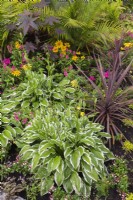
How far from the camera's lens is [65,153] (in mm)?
2770

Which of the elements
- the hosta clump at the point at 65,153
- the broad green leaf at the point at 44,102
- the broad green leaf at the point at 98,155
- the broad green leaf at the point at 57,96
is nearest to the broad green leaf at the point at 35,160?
the hosta clump at the point at 65,153

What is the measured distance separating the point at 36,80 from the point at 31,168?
1.07 m

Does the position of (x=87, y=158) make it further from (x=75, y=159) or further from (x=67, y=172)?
(x=67, y=172)

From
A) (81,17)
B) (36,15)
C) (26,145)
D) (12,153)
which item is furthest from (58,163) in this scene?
(81,17)

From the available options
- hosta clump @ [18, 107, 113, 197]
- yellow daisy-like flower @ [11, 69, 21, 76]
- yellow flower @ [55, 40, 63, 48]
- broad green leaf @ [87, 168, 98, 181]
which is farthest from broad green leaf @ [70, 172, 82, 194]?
yellow flower @ [55, 40, 63, 48]

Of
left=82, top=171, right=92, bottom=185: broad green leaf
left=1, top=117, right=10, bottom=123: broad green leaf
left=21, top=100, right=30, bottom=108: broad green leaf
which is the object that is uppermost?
left=21, top=100, right=30, bottom=108: broad green leaf

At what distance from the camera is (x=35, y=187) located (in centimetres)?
286

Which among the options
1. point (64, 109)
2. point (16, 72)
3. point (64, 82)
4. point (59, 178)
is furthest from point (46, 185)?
point (16, 72)

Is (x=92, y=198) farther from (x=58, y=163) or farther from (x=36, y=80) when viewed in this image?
(x=36, y=80)

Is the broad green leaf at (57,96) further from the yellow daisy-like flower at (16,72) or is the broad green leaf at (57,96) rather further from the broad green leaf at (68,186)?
the broad green leaf at (68,186)

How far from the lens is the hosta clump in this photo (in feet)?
9.16

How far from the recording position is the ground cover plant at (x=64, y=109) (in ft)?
9.37

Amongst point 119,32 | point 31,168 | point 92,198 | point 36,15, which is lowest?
point 92,198

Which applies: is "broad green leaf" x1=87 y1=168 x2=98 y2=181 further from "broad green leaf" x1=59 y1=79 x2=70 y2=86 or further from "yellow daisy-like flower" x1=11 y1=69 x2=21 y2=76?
"yellow daisy-like flower" x1=11 y1=69 x2=21 y2=76
